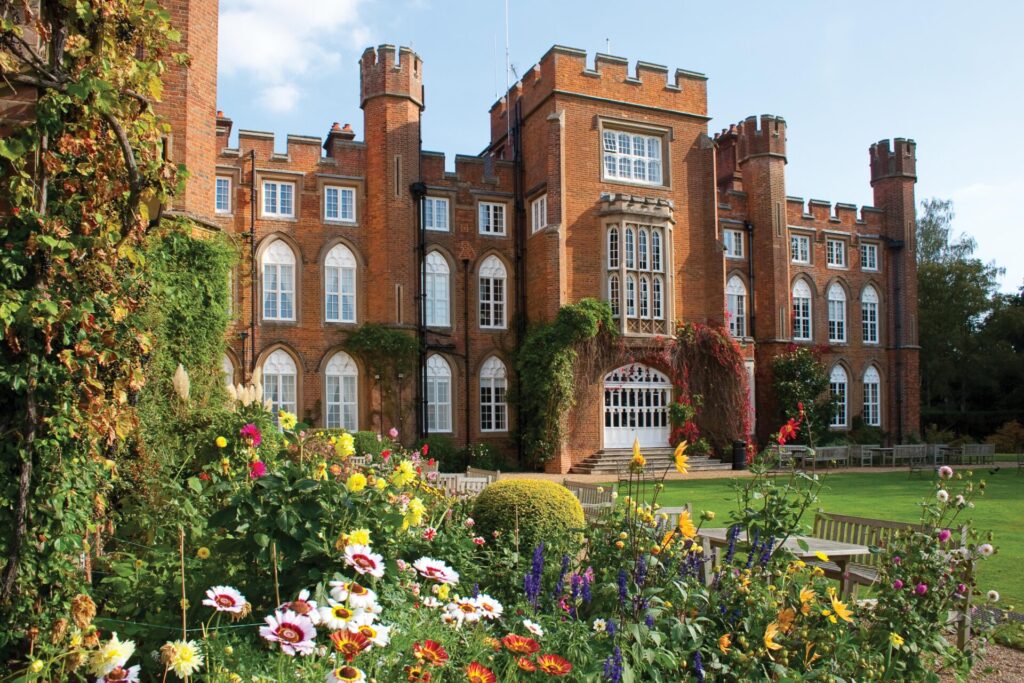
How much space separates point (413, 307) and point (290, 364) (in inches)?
148

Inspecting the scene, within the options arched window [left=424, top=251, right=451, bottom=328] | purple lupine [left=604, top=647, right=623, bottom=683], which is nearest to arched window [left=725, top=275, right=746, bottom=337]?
arched window [left=424, top=251, right=451, bottom=328]

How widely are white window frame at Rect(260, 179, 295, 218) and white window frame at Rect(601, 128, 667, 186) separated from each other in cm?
905

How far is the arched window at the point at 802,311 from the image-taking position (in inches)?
1177

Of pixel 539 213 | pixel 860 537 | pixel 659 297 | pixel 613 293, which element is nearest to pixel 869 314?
pixel 659 297

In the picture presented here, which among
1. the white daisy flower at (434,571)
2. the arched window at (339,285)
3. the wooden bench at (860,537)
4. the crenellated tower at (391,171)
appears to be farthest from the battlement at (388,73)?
the white daisy flower at (434,571)

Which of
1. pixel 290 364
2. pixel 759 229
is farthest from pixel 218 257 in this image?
pixel 759 229

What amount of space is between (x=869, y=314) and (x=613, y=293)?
44.0 ft

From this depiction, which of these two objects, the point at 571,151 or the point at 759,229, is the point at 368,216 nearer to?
the point at 571,151

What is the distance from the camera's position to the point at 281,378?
22234 mm

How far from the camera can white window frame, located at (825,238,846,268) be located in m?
30.6

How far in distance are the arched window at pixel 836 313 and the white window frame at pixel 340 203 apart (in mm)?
18253

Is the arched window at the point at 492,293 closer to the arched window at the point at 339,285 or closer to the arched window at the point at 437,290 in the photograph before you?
the arched window at the point at 437,290

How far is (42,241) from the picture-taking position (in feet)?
12.8

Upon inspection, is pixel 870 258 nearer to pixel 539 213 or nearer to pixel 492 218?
pixel 539 213
